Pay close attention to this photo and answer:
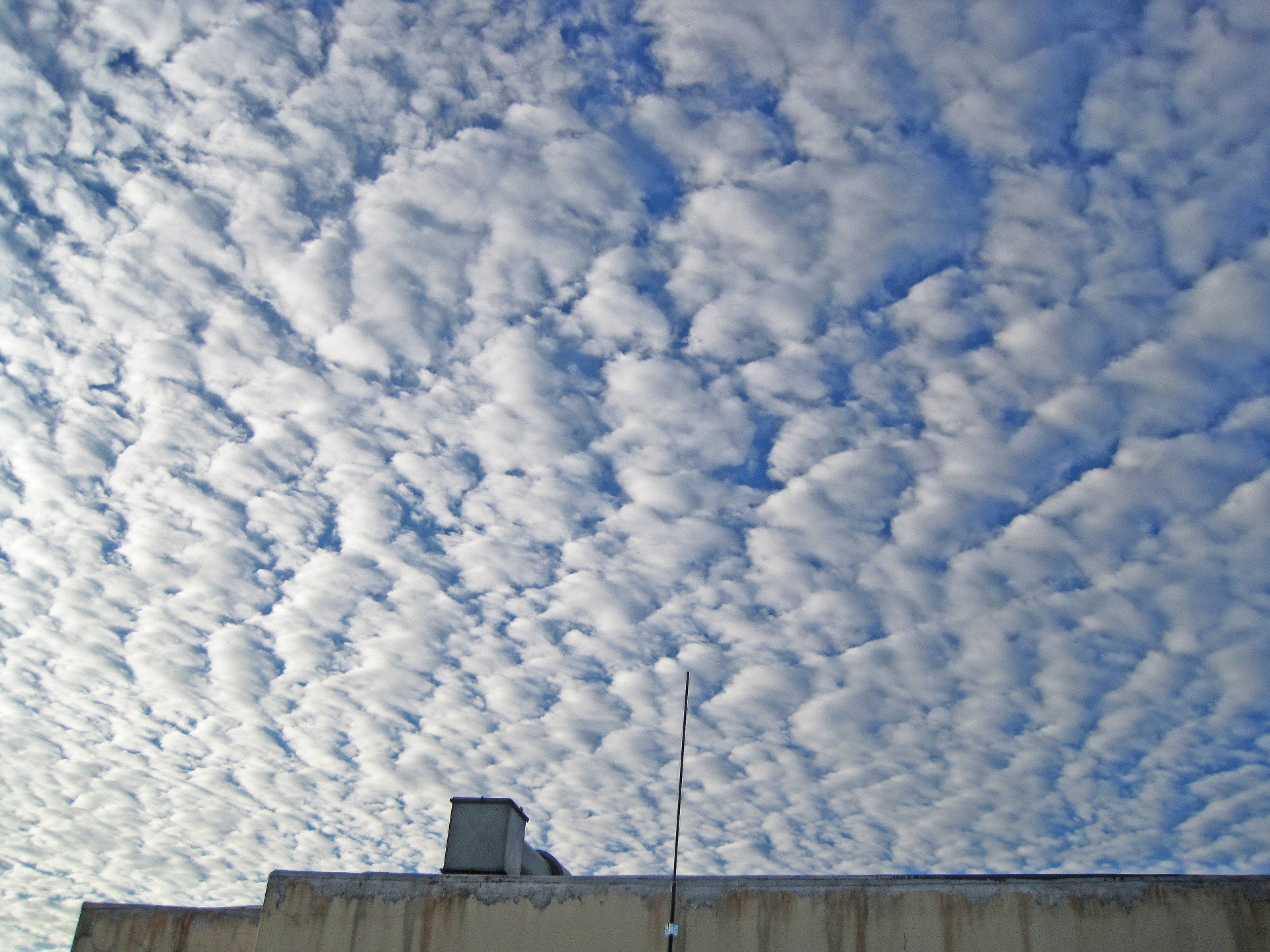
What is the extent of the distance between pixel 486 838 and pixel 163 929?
16.9 feet

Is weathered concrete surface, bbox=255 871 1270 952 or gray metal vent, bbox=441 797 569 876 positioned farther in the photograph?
gray metal vent, bbox=441 797 569 876

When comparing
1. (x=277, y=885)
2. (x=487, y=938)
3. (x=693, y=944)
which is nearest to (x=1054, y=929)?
(x=693, y=944)

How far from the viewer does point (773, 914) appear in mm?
12820

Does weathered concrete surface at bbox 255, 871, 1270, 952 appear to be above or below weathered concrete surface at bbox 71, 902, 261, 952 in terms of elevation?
above

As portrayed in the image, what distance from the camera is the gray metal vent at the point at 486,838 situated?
14656mm

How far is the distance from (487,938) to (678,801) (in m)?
2.88

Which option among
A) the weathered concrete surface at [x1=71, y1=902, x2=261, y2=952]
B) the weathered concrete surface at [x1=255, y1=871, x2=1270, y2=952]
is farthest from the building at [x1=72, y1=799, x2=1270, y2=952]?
the weathered concrete surface at [x1=71, y1=902, x2=261, y2=952]

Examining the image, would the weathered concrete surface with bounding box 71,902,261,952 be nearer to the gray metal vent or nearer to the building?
the building

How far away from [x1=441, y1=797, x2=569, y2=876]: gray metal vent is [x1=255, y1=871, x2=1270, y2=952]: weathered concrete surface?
2.89ft

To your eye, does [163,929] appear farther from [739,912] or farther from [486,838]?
[739,912]

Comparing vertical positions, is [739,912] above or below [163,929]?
above

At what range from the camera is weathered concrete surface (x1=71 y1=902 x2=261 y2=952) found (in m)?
15.3

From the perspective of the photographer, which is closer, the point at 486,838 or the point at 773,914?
the point at 773,914

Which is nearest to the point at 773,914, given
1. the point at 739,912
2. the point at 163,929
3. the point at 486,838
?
the point at 739,912
